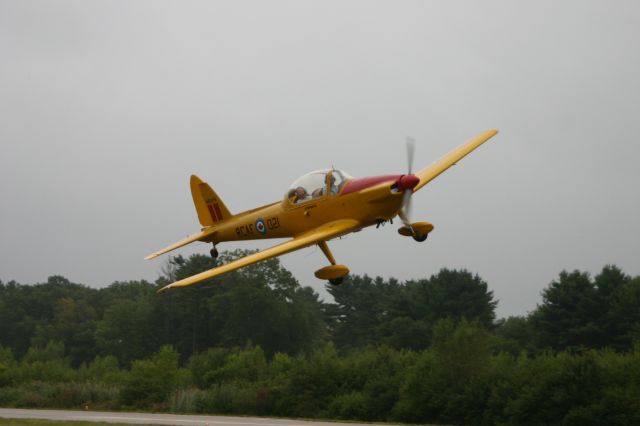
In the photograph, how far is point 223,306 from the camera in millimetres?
83312

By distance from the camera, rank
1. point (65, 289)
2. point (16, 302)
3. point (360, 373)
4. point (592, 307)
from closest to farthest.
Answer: point (360, 373) < point (592, 307) < point (16, 302) < point (65, 289)

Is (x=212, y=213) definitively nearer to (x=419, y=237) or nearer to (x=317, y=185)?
(x=317, y=185)

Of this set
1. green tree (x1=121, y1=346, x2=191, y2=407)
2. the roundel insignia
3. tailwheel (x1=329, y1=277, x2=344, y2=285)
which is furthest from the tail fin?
green tree (x1=121, y1=346, x2=191, y2=407)

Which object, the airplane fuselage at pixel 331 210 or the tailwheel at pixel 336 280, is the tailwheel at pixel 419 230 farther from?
the tailwheel at pixel 336 280

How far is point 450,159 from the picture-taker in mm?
26078

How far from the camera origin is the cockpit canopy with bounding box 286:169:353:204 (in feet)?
69.3

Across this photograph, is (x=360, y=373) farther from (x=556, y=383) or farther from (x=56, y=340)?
(x=56, y=340)

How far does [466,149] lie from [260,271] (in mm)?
55688

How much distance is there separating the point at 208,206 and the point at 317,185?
596cm

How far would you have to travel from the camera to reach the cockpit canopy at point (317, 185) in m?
21.1

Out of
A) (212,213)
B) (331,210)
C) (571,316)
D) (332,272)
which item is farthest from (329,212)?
(571,316)

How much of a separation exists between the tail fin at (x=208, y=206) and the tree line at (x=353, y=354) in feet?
67.6

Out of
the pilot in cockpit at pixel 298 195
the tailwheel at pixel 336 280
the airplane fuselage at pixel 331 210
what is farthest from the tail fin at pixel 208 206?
the tailwheel at pixel 336 280

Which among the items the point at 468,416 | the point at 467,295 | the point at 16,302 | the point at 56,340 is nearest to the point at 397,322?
the point at 467,295
